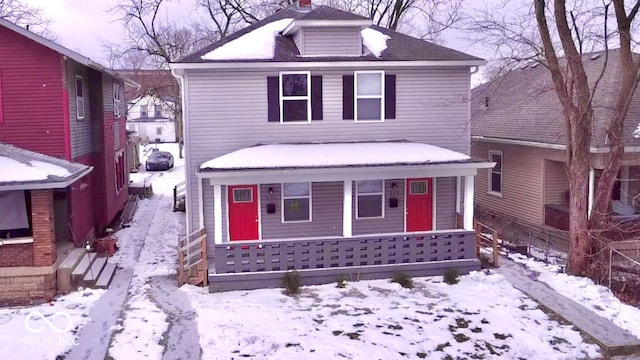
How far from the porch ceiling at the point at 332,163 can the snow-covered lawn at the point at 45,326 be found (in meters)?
3.71

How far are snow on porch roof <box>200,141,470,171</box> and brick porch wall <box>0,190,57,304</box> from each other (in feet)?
11.5

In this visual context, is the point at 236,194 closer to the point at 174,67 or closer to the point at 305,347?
the point at 174,67

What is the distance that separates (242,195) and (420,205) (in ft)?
16.0

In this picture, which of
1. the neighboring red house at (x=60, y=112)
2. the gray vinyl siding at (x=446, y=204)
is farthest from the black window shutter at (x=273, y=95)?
Result: the gray vinyl siding at (x=446, y=204)

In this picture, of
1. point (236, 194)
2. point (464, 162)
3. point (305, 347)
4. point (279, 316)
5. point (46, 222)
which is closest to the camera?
point (305, 347)

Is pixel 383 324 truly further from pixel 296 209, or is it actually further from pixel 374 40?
pixel 374 40

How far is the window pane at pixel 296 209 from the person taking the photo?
15.0 m

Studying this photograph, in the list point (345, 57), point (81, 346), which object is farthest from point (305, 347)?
point (345, 57)

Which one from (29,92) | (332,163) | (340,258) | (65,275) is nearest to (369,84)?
(332,163)

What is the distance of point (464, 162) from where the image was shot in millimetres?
13852

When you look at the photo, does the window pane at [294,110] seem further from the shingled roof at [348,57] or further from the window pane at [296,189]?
the window pane at [296,189]

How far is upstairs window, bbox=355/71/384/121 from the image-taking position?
1521 centimetres

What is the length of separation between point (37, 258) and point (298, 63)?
299 inches

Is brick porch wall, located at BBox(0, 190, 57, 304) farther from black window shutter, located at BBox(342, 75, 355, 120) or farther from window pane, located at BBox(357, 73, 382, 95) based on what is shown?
window pane, located at BBox(357, 73, 382, 95)
